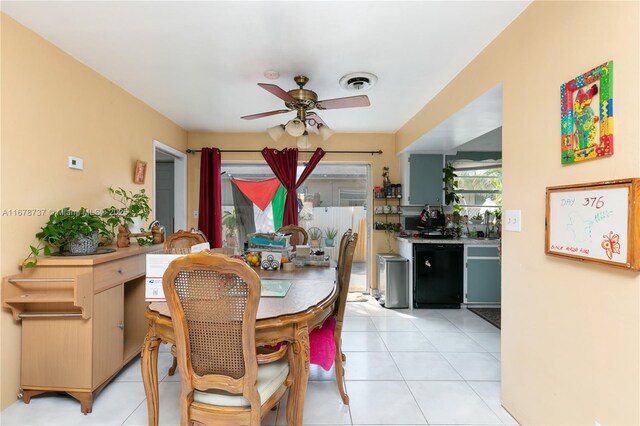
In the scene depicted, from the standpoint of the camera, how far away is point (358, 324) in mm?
3561

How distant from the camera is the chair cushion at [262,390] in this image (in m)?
1.34

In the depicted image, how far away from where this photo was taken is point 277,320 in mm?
1421

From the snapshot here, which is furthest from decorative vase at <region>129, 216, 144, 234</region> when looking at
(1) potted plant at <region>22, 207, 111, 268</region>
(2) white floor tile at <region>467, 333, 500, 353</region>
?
(2) white floor tile at <region>467, 333, 500, 353</region>

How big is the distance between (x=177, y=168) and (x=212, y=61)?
2506mm

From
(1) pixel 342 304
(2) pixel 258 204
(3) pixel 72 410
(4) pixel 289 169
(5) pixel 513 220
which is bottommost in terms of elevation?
(3) pixel 72 410

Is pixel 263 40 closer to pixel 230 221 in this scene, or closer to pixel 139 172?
pixel 139 172

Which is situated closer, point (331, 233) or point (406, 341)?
point (406, 341)

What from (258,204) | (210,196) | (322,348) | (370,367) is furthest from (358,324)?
(210,196)

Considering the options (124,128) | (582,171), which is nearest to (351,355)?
(582,171)

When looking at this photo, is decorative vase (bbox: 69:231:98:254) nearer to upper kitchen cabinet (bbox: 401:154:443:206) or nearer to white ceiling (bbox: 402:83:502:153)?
white ceiling (bbox: 402:83:502:153)

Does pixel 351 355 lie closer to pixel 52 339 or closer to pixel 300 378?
pixel 300 378

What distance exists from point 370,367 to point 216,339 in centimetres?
170

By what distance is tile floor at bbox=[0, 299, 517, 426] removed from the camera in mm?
1941

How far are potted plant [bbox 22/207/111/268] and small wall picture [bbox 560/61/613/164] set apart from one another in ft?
9.77
